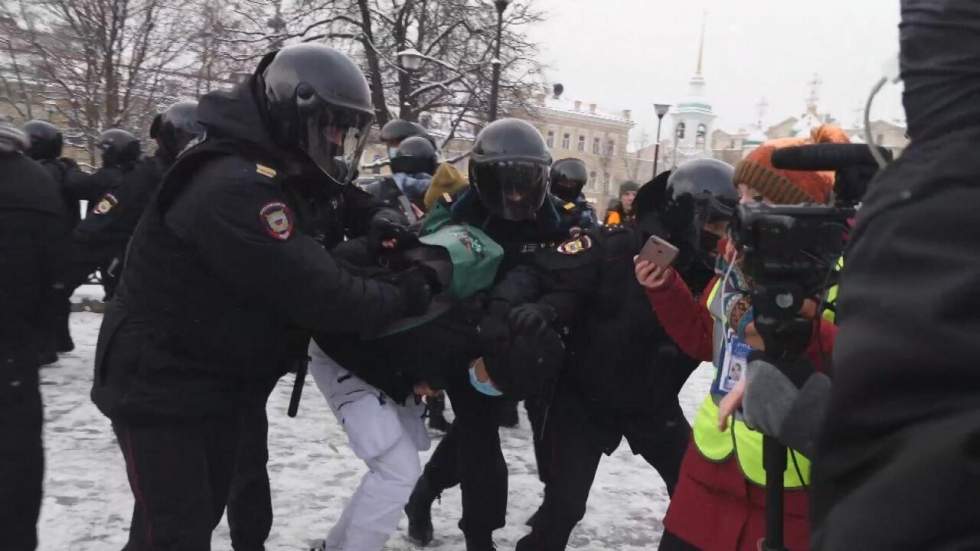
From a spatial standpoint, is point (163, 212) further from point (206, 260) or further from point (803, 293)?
point (803, 293)

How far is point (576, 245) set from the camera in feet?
10.7

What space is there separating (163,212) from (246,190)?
0.32m

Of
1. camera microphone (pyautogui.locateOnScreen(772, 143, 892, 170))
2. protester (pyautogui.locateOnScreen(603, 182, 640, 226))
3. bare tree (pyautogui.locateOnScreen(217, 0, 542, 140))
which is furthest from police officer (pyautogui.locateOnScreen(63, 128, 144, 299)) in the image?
bare tree (pyautogui.locateOnScreen(217, 0, 542, 140))

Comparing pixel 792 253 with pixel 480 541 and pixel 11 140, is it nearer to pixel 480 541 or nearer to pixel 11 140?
pixel 480 541

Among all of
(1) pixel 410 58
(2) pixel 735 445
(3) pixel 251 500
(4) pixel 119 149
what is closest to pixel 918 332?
(2) pixel 735 445

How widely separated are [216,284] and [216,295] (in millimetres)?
36

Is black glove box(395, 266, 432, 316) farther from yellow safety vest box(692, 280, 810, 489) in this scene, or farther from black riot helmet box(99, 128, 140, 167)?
black riot helmet box(99, 128, 140, 167)

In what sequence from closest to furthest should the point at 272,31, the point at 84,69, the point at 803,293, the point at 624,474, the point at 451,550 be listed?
the point at 803,293, the point at 451,550, the point at 624,474, the point at 84,69, the point at 272,31

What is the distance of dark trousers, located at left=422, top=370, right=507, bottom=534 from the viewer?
3434 mm

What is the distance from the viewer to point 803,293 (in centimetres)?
152

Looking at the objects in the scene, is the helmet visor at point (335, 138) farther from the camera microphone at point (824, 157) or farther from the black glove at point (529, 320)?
the camera microphone at point (824, 157)

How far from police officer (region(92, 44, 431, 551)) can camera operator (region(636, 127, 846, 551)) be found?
3.54ft

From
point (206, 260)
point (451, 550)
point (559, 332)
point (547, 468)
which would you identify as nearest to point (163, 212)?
point (206, 260)

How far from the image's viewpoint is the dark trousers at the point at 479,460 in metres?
3.43
